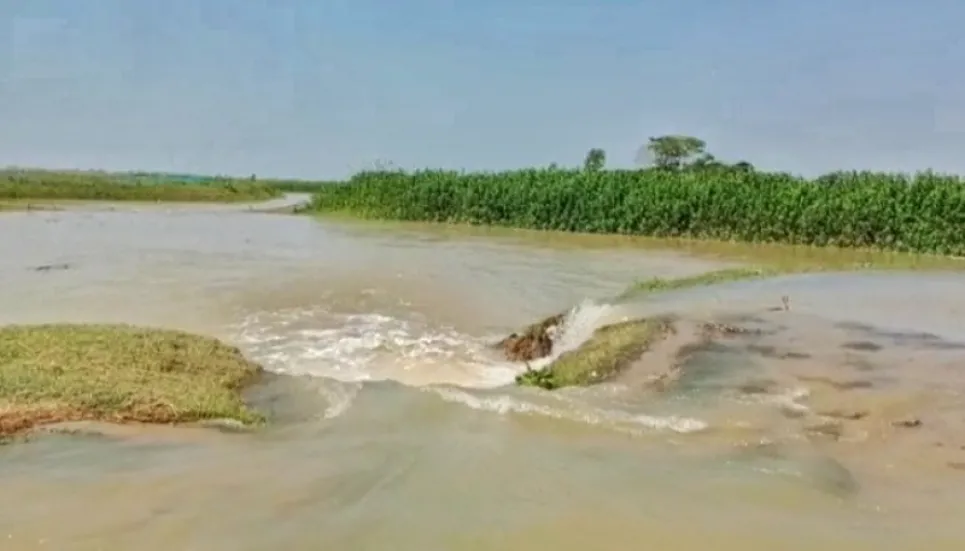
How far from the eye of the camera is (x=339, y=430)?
7.06 m

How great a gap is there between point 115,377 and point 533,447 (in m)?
3.85

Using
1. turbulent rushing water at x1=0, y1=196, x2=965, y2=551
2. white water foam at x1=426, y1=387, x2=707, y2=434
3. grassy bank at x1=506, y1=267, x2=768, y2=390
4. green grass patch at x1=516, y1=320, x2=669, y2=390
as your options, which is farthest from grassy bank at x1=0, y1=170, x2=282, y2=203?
white water foam at x1=426, y1=387, x2=707, y2=434

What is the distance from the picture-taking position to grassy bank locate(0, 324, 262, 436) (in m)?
6.98

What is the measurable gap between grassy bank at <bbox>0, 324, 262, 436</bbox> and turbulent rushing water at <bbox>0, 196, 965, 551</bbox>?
0.42 metres

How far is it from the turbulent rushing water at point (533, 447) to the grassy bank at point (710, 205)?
15.1 meters

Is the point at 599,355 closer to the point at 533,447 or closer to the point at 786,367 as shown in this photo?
the point at 786,367

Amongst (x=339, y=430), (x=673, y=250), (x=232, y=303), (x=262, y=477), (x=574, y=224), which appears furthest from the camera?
(x=574, y=224)

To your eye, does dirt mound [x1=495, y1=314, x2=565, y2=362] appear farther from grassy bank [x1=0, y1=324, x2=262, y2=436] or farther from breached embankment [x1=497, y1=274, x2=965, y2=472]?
grassy bank [x1=0, y1=324, x2=262, y2=436]

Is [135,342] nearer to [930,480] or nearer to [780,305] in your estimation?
[930,480]

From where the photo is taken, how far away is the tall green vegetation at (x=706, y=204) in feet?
94.8

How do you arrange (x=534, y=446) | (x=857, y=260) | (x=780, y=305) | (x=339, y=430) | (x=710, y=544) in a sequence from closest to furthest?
(x=710, y=544) → (x=534, y=446) → (x=339, y=430) → (x=780, y=305) → (x=857, y=260)

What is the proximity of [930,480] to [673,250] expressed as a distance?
23.1 m

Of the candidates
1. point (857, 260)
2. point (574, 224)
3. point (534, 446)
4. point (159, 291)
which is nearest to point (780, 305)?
point (534, 446)

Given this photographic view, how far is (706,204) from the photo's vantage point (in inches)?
1310
